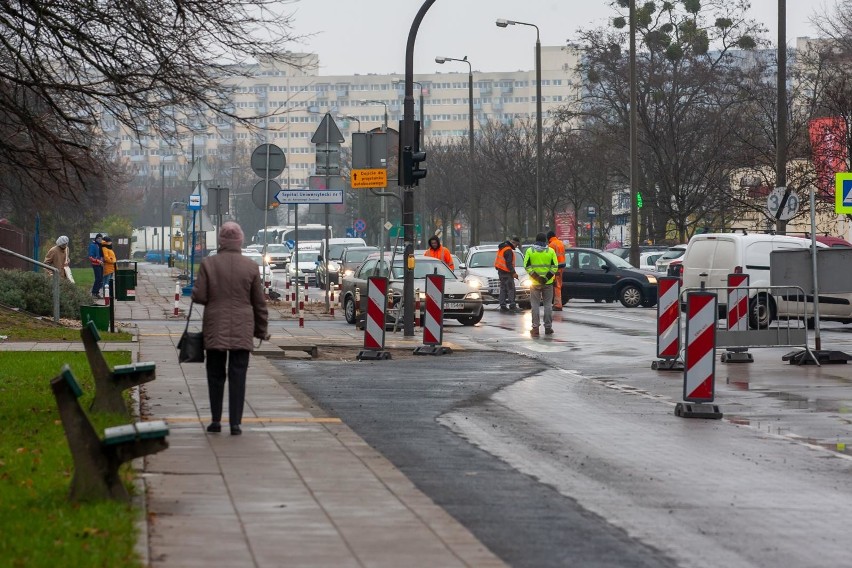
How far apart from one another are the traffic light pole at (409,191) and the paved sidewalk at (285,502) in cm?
1108

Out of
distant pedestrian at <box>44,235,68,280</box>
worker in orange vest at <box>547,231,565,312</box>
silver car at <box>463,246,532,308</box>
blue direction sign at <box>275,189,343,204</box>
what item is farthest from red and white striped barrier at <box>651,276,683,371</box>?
distant pedestrian at <box>44,235,68,280</box>

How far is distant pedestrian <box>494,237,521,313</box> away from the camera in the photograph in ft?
116

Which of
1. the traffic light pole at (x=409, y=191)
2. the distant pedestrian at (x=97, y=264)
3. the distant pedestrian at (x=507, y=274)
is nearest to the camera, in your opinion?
→ the traffic light pole at (x=409, y=191)

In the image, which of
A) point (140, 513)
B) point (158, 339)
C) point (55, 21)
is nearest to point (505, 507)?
point (140, 513)

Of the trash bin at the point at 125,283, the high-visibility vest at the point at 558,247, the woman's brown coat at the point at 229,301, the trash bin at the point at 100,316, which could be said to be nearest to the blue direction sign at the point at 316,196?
the trash bin at the point at 125,283

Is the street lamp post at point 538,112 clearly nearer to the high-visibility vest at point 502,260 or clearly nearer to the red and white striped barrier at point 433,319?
the high-visibility vest at point 502,260

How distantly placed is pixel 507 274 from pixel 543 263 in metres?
8.85

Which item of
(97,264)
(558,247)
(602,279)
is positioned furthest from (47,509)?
(97,264)

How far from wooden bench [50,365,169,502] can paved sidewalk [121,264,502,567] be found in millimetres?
322

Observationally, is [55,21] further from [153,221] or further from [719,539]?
[153,221]

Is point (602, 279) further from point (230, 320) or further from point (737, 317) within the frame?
point (230, 320)

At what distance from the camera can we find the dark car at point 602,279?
3891cm

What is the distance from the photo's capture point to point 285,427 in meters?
12.1

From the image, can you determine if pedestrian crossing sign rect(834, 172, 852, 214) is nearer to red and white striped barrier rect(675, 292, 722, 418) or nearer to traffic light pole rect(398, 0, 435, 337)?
traffic light pole rect(398, 0, 435, 337)
